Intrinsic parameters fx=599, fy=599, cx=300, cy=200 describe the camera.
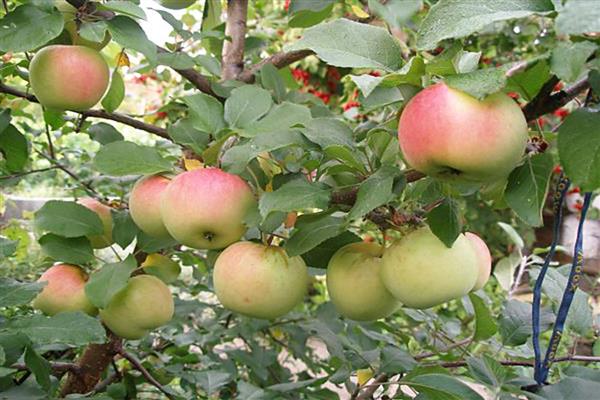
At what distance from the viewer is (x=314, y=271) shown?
3.04 feet

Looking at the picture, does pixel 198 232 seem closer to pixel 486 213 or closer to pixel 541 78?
pixel 541 78

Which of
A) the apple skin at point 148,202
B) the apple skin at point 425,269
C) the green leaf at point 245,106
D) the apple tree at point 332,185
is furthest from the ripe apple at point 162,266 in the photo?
the apple skin at point 425,269

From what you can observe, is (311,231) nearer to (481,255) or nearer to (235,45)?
(481,255)

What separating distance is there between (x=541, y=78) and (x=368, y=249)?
0.88ft

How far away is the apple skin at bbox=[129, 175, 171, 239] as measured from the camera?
67 centimetres

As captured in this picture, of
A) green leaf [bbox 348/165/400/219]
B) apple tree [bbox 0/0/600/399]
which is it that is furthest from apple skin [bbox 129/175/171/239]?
green leaf [bbox 348/165/400/219]

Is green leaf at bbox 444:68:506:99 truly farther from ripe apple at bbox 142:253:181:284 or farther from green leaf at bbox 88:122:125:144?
green leaf at bbox 88:122:125:144

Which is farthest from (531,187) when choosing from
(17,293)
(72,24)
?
(72,24)

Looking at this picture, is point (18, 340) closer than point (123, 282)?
Yes

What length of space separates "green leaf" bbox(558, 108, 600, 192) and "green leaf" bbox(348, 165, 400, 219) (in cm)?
14

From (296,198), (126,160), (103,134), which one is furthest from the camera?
(103,134)

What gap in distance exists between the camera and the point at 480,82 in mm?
389

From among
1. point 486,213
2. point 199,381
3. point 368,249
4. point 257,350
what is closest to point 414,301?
point 368,249

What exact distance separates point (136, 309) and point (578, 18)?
60 centimetres
